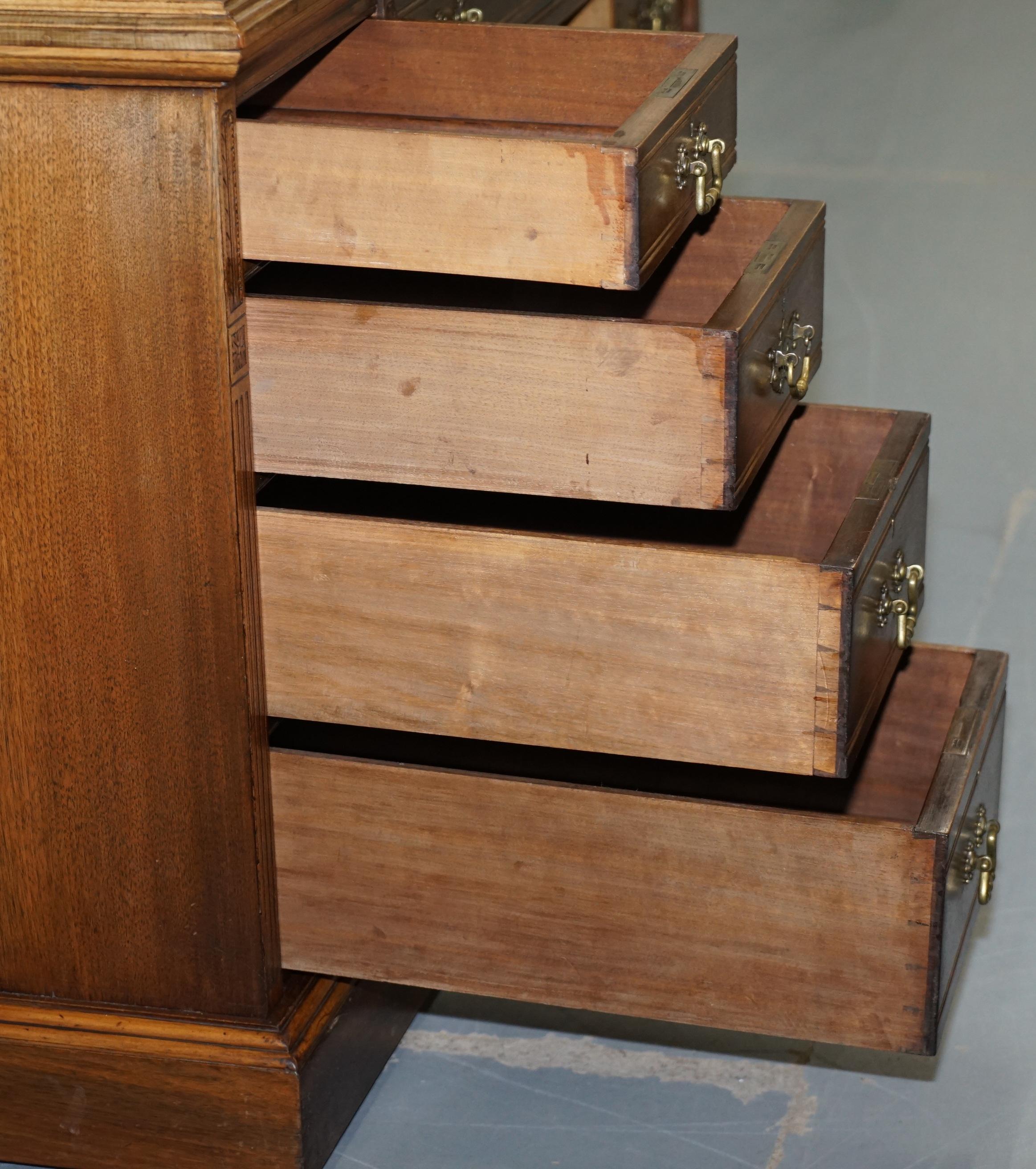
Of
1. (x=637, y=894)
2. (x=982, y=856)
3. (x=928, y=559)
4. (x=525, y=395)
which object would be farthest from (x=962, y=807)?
(x=928, y=559)

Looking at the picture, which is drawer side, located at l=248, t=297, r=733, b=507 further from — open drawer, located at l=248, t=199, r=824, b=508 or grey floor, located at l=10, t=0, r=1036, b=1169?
grey floor, located at l=10, t=0, r=1036, b=1169

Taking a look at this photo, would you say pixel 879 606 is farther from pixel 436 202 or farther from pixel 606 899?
pixel 436 202

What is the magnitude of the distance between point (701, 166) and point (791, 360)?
160 millimetres

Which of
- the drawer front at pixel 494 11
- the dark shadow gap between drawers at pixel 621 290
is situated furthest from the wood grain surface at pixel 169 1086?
the drawer front at pixel 494 11

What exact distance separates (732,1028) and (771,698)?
0.29 metres

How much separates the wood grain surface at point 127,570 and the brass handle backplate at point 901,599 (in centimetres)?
46

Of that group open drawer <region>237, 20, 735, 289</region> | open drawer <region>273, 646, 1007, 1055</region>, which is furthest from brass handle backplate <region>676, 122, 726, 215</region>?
open drawer <region>273, 646, 1007, 1055</region>

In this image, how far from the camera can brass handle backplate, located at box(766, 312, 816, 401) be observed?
1329 millimetres

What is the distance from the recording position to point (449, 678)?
1.32 m

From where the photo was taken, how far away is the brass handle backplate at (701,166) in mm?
1274

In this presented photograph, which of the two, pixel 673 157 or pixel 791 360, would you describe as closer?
pixel 673 157

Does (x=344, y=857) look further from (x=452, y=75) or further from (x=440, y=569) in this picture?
(x=452, y=75)

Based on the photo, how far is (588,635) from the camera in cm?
128

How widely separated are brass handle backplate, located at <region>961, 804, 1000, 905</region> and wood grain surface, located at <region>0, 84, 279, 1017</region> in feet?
1.76
